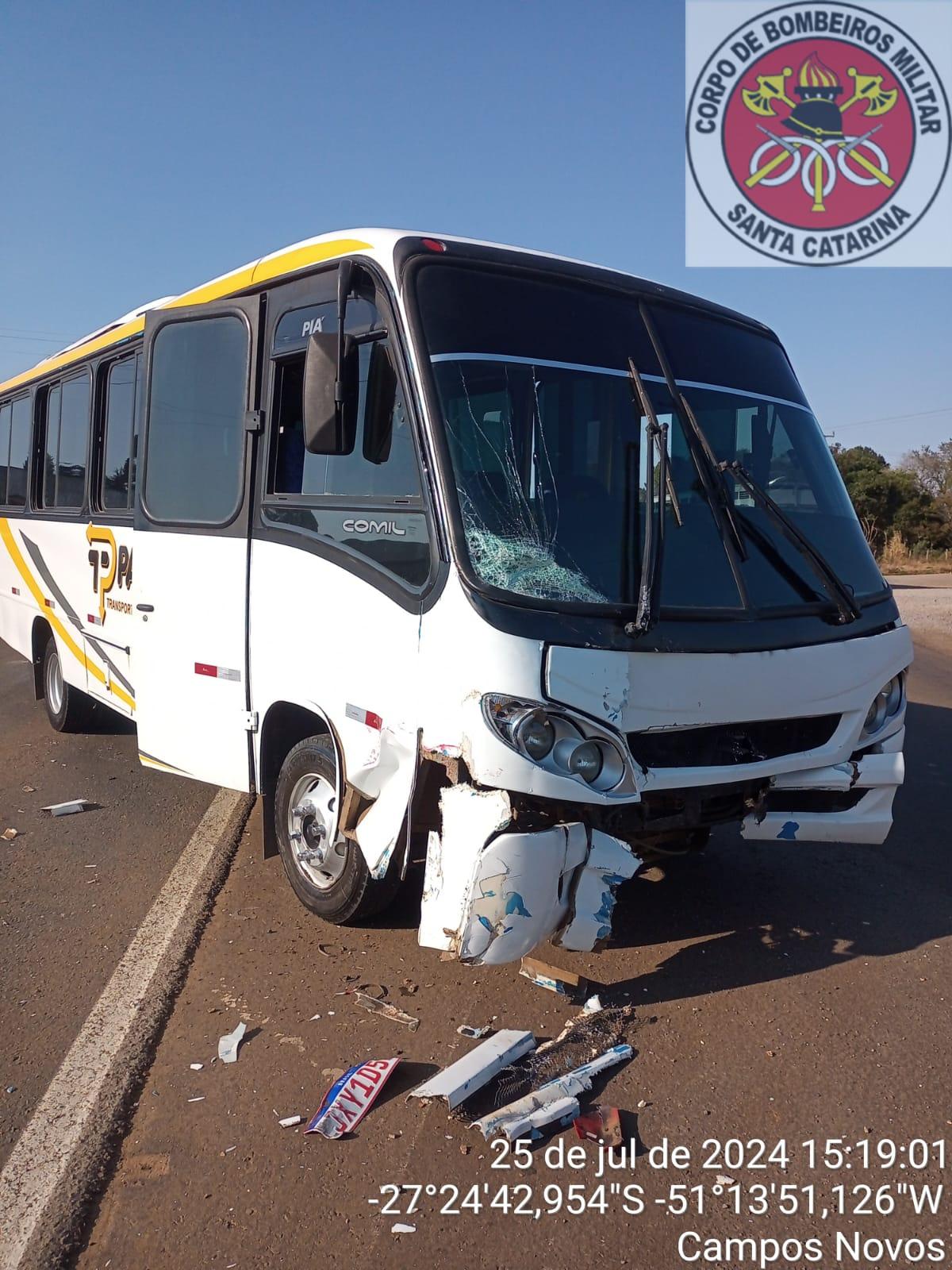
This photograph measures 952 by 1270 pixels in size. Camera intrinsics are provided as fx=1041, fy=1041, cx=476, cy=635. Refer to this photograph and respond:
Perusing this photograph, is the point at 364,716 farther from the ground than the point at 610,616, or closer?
closer

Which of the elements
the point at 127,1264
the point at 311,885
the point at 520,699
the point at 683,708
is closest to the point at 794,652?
the point at 683,708

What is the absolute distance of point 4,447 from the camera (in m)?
9.79

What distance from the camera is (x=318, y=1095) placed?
3375 millimetres

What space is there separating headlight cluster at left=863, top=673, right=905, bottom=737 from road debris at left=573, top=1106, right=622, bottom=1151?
2085mm

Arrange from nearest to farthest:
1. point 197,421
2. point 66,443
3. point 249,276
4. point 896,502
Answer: point 249,276, point 197,421, point 66,443, point 896,502

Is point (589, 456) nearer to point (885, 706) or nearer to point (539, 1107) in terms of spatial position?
point (885, 706)

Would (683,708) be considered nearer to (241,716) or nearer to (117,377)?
(241,716)

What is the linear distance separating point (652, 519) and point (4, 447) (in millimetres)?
7863

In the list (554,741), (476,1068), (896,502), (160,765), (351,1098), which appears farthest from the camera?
(896,502)

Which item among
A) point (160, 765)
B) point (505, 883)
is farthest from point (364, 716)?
point (160, 765)

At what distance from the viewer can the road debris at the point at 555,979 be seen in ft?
13.3

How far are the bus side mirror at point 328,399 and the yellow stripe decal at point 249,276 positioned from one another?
20.1 inches

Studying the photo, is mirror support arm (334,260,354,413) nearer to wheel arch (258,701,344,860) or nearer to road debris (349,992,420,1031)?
wheel arch (258,701,344,860)

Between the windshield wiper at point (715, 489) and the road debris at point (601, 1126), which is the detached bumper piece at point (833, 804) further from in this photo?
the road debris at point (601, 1126)
